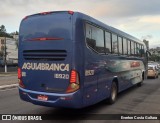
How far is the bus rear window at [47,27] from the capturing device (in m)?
8.55

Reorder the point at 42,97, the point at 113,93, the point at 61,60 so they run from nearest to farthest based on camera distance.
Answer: the point at 61,60
the point at 42,97
the point at 113,93

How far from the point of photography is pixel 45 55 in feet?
29.1

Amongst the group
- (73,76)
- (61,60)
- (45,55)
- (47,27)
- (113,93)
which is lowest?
(113,93)

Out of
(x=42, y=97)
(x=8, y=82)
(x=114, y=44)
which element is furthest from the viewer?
(x=8, y=82)

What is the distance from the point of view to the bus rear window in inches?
337

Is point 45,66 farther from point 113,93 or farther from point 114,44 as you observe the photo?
point 114,44

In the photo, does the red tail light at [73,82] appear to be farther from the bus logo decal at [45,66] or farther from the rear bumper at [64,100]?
the bus logo decal at [45,66]

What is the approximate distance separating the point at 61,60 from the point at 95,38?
1.76 meters

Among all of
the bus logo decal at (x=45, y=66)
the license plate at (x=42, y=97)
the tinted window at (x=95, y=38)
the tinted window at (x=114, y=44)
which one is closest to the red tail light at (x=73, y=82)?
the bus logo decal at (x=45, y=66)

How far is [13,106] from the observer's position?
36.0ft

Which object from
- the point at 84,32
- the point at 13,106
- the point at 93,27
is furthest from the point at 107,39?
the point at 13,106

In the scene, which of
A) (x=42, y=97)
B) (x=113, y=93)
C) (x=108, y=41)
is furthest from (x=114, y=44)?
(x=42, y=97)

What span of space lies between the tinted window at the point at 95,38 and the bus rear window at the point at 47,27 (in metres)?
0.84

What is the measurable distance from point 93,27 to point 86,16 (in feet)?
2.20
